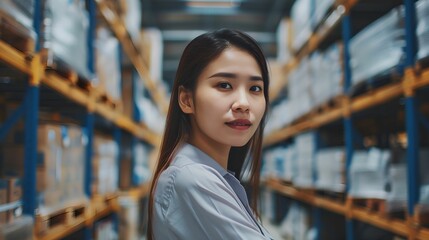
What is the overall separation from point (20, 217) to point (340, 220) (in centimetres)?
424

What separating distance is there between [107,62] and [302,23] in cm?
254

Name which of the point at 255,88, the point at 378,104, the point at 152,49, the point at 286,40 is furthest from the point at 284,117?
the point at 255,88

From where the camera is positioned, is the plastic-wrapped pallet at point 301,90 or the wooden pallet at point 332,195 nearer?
the wooden pallet at point 332,195

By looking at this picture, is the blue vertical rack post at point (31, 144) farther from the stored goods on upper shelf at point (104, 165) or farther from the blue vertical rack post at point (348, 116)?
the blue vertical rack post at point (348, 116)

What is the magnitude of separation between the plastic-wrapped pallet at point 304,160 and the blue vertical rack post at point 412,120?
2.65m

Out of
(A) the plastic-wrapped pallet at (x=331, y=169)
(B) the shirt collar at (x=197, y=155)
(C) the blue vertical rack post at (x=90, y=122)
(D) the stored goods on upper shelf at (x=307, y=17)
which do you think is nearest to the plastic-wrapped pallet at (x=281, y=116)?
(D) the stored goods on upper shelf at (x=307, y=17)

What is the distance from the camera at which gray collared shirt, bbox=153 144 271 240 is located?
1.29 metres

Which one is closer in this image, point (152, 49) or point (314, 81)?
point (314, 81)

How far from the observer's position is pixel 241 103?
1.53 metres

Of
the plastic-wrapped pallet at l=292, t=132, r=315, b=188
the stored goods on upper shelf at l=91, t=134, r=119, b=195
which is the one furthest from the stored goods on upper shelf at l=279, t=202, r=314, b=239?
the stored goods on upper shelf at l=91, t=134, r=119, b=195

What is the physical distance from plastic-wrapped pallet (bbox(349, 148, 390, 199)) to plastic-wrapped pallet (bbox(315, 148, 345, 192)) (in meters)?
0.39

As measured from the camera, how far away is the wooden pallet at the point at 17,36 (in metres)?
2.07

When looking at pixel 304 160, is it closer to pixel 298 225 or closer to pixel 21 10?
pixel 298 225

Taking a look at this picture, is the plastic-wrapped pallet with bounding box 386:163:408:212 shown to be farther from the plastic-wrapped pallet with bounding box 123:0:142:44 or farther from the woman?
the plastic-wrapped pallet with bounding box 123:0:142:44
